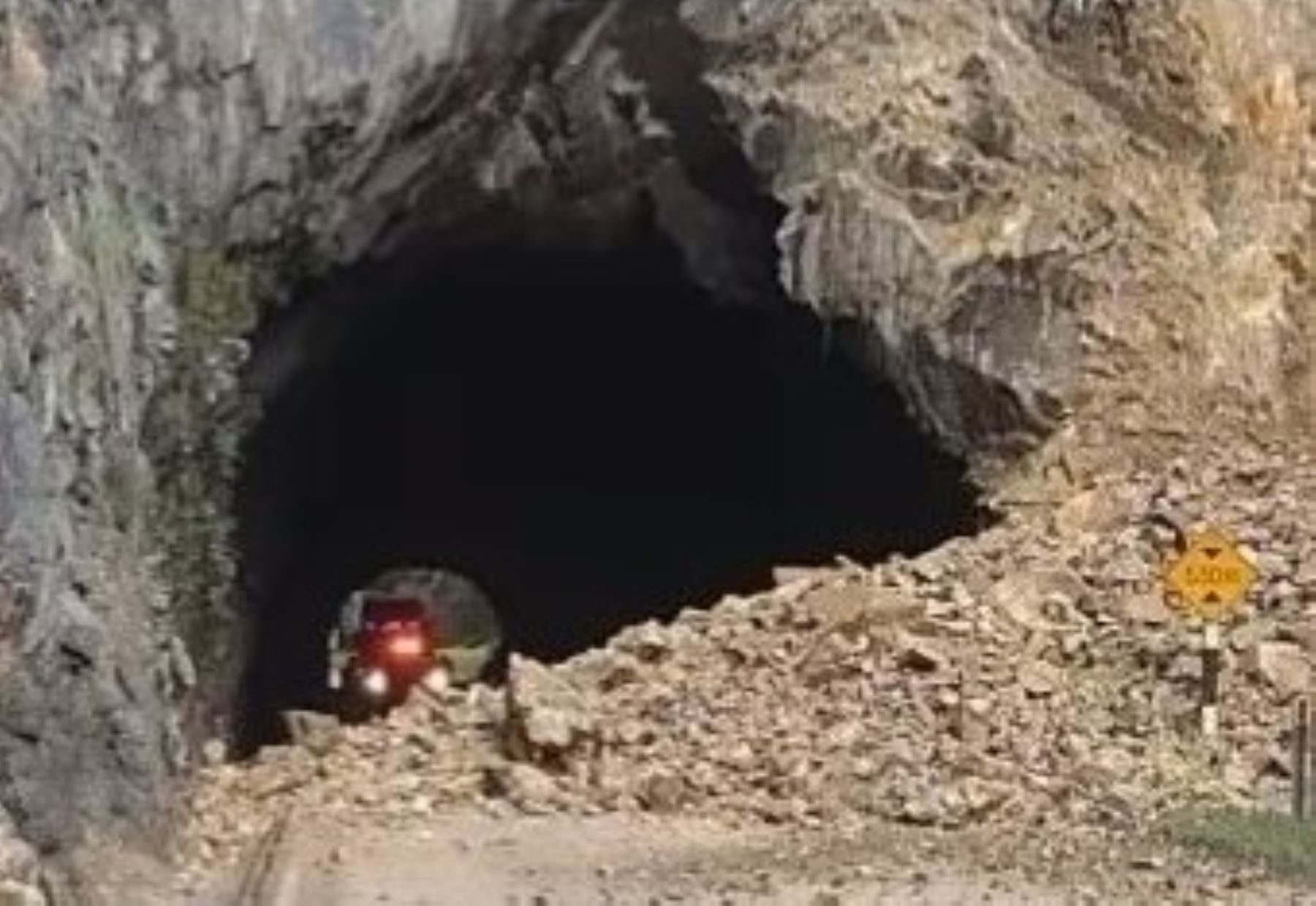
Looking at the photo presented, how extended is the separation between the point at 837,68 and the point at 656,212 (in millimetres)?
2168

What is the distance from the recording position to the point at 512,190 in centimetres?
2100

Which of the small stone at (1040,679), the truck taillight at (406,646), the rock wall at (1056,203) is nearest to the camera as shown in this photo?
the small stone at (1040,679)

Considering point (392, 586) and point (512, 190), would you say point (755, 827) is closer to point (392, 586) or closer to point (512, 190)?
point (512, 190)

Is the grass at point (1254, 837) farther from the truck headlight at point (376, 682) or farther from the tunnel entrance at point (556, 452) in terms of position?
Result: the truck headlight at point (376, 682)

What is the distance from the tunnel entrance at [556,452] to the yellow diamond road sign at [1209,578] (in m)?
4.02

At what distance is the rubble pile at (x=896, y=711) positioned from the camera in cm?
1426

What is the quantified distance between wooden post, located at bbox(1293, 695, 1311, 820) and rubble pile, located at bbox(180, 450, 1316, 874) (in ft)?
0.86

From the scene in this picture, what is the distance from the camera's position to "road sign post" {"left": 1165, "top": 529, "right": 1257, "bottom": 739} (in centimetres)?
1477

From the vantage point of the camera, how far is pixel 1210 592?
14812 mm

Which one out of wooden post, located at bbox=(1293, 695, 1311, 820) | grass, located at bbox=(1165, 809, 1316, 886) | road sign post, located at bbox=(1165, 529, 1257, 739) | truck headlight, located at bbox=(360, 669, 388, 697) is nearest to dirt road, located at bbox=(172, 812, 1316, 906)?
grass, located at bbox=(1165, 809, 1316, 886)

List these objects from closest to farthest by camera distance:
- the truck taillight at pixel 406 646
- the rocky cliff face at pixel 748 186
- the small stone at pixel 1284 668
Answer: the small stone at pixel 1284 668
the rocky cliff face at pixel 748 186
the truck taillight at pixel 406 646

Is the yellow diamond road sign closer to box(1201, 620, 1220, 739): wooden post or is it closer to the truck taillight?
box(1201, 620, 1220, 739): wooden post

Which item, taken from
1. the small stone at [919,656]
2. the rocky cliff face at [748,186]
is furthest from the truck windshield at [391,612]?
the small stone at [919,656]

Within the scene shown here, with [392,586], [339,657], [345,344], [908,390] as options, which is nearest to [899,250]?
[908,390]
